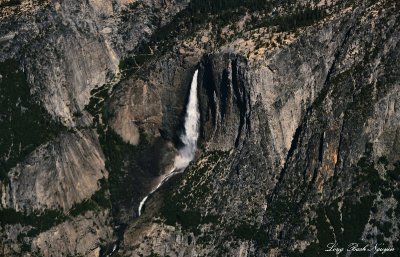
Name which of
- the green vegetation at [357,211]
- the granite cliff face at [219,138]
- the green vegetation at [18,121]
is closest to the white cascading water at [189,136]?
the granite cliff face at [219,138]

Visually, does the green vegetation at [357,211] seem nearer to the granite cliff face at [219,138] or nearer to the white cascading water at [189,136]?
the granite cliff face at [219,138]

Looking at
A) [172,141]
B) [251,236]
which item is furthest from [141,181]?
[251,236]

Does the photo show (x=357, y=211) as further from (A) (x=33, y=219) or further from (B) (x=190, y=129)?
(A) (x=33, y=219)

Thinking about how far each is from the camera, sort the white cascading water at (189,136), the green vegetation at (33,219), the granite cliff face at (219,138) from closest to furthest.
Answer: the granite cliff face at (219,138) < the green vegetation at (33,219) < the white cascading water at (189,136)

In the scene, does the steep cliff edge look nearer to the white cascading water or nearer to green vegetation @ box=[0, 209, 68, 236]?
the white cascading water

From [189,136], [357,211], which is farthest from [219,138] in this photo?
[357,211]

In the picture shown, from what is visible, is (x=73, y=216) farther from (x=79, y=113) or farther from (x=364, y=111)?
(x=364, y=111)
